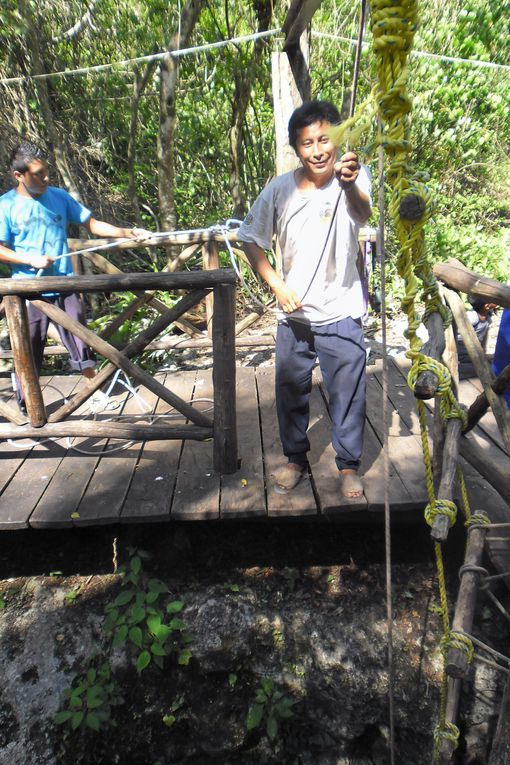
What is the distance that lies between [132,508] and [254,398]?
4.25 ft

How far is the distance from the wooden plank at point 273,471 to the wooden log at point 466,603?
2.74 ft

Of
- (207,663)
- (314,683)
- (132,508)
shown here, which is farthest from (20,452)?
(314,683)

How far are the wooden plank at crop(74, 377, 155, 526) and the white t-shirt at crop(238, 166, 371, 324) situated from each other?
1.25m

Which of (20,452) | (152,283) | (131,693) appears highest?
(152,283)

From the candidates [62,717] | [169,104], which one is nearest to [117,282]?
[62,717]

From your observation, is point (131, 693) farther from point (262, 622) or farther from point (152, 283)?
point (152, 283)

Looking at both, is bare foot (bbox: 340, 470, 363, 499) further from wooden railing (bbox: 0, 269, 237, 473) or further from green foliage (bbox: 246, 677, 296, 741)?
green foliage (bbox: 246, 677, 296, 741)

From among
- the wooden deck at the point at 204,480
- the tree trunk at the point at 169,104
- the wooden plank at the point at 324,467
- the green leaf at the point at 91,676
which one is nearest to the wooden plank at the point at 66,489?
the wooden deck at the point at 204,480

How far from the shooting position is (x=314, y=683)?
2271 millimetres

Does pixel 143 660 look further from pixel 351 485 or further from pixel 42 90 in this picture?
pixel 42 90

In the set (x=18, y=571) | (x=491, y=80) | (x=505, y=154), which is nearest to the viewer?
(x=18, y=571)

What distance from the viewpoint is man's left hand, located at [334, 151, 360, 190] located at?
1.61 m

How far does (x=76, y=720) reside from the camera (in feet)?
6.86

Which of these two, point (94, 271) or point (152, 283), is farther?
point (94, 271)
